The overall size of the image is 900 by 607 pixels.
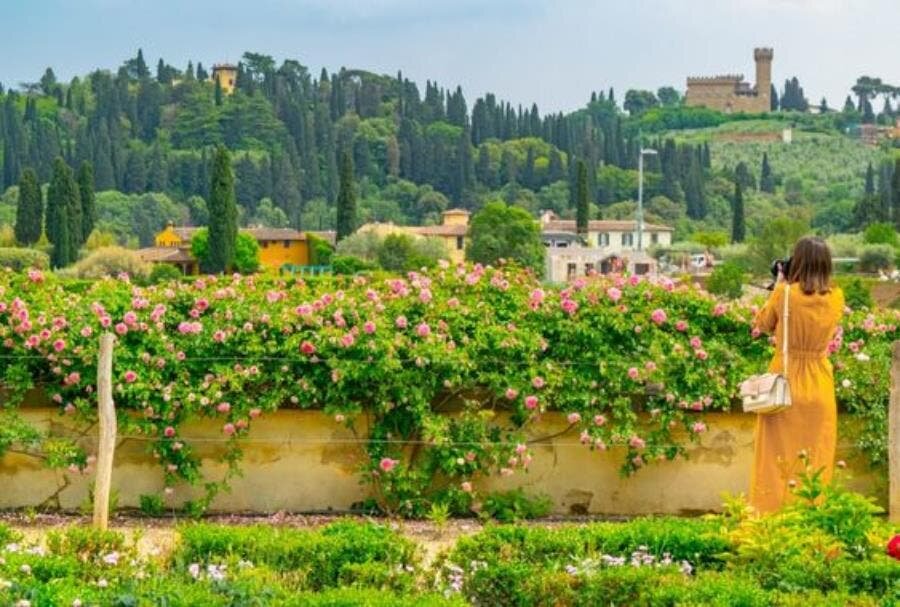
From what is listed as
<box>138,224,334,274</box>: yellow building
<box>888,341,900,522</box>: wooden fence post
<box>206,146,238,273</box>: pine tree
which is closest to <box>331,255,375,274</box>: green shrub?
<box>206,146,238,273</box>: pine tree

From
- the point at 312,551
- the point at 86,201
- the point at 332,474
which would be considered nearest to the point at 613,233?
the point at 86,201

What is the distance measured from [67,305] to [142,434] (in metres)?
0.82

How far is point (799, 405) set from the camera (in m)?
6.99

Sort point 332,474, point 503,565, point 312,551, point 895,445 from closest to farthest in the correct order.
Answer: point 503,565 → point 312,551 → point 895,445 → point 332,474

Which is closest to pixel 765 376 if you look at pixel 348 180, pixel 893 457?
pixel 893 457

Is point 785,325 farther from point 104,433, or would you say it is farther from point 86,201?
point 86,201

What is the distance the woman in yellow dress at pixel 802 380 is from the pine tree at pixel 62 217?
211ft

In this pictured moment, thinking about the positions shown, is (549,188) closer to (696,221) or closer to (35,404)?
(696,221)

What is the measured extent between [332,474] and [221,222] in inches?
2359

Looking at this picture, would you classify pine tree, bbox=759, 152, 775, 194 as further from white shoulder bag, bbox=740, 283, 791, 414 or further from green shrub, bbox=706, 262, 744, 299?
white shoulder bag, bbox=740, 283, 791, 414

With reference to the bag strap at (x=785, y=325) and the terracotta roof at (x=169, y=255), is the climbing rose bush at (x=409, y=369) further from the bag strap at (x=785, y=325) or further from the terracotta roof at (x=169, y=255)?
the terracotta roof at (x=169, y=255)

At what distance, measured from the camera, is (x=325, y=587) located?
19.8ft

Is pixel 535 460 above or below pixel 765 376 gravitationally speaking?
below

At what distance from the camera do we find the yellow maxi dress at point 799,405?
6.98 meters
